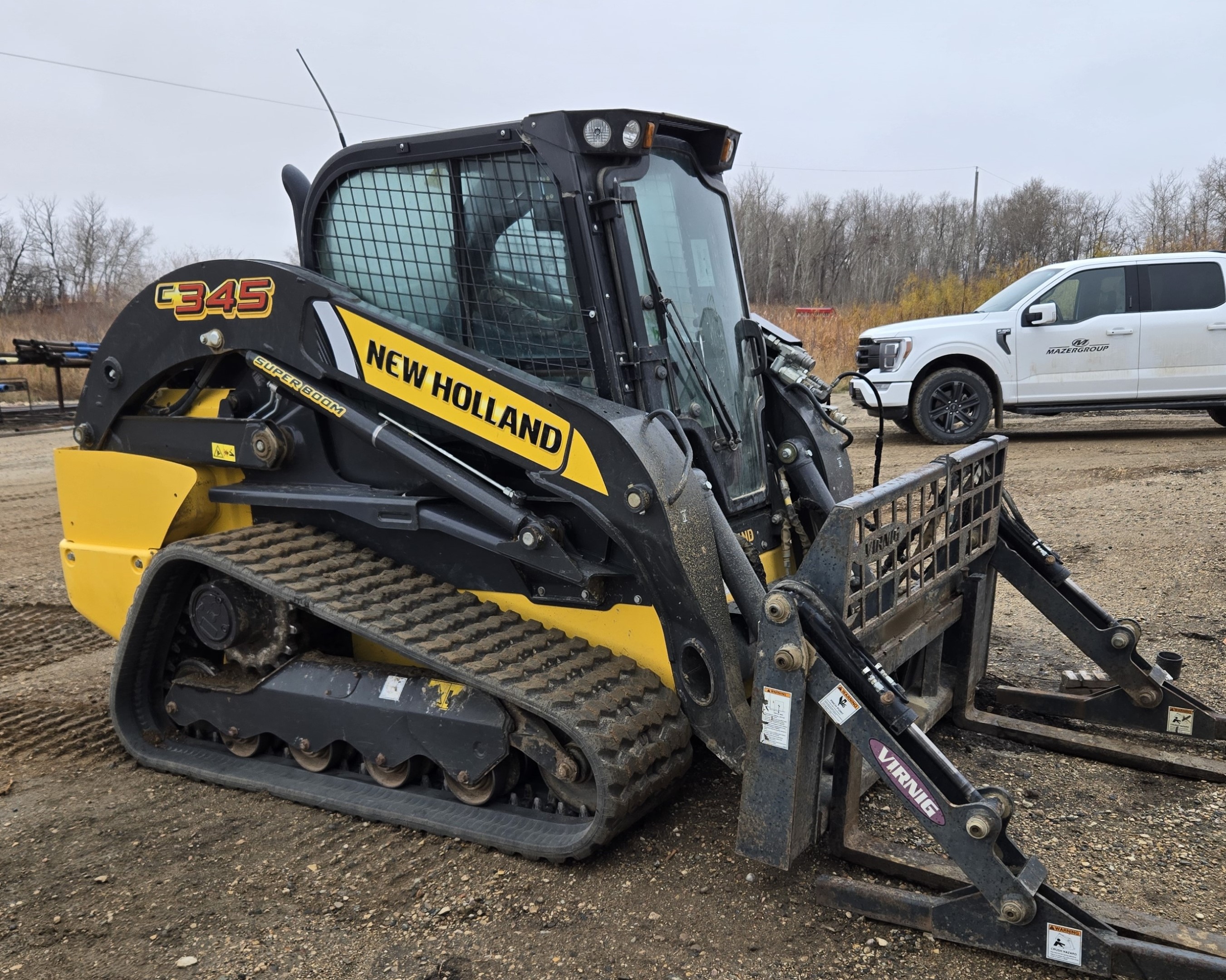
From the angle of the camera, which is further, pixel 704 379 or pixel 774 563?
pixel 774 563

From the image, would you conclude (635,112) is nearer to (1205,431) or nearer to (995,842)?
(995,842)

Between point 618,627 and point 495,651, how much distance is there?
0.41m

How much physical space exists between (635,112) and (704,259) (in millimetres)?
740

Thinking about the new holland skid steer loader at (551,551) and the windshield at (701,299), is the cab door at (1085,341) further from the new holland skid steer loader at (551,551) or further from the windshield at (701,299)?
the windshield at (701,299)

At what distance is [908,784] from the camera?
8.92ft

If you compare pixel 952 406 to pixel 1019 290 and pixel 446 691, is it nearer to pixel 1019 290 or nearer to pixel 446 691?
pixel 1019 290

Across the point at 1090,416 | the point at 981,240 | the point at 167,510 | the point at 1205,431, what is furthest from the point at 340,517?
the point at 981,240

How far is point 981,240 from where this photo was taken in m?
36.8

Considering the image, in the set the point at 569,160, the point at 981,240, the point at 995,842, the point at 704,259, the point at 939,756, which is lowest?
the point at 995,842

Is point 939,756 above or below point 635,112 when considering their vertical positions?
below

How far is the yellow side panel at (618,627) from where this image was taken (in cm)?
333

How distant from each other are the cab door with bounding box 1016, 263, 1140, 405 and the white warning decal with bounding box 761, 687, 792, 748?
8.98m

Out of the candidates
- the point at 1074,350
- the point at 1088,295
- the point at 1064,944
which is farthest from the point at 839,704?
the point at 1088,295

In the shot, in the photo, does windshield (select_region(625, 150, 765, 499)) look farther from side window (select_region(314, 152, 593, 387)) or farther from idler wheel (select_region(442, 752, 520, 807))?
idler wheel (select_region(442, 752, 520, 807))
